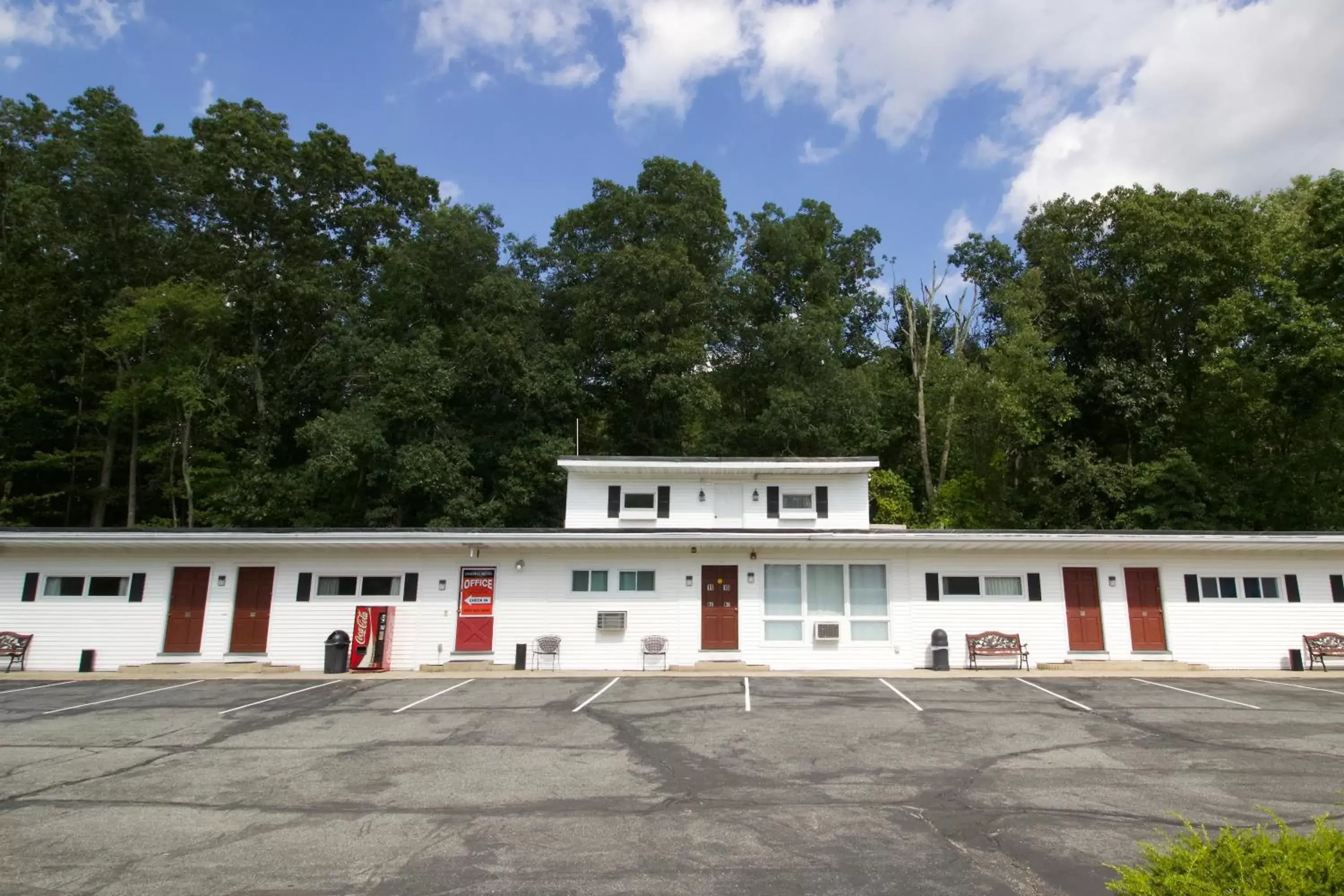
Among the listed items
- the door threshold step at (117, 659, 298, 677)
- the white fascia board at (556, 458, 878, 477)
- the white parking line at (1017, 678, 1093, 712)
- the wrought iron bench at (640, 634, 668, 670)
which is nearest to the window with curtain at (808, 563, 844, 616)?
the wrought iron bench at (640, 634, 668, 670)

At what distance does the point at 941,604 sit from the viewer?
17.2m

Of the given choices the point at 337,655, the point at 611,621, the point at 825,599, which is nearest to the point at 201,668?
the point at 337,655

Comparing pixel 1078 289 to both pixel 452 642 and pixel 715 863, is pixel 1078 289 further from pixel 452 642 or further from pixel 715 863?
pixel 715 863

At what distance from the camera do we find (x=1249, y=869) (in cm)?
331

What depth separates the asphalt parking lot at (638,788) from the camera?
17.9 ft

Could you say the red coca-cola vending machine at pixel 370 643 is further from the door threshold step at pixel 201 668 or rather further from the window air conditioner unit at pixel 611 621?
the window air conditioner unit at pixel 611 621

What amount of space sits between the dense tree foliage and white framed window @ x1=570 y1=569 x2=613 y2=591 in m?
12.8

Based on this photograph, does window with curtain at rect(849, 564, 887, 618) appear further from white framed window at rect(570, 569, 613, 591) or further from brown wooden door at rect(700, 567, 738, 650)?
white framed window at rect(570, 569, 613, 591)

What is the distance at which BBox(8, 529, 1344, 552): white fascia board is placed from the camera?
16641 mm

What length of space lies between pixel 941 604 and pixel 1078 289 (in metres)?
21.1

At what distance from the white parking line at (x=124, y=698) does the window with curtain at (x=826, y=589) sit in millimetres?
13660

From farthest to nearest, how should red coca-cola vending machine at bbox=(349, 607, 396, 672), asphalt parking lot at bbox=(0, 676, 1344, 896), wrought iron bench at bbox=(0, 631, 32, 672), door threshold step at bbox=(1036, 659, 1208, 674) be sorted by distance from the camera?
wrought iron bench at bbox=(0, 631, 32, 672), red coca-cola vending machine at bbox=(349, 607, 396, 672), door threshold step at bbox=(1036, 659, 1208, 674), asphalt parking lot at bbox=(0, 676, 1344, 896)

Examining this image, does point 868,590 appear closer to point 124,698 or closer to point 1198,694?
point 1198,694

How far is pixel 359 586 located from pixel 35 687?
6.34m
